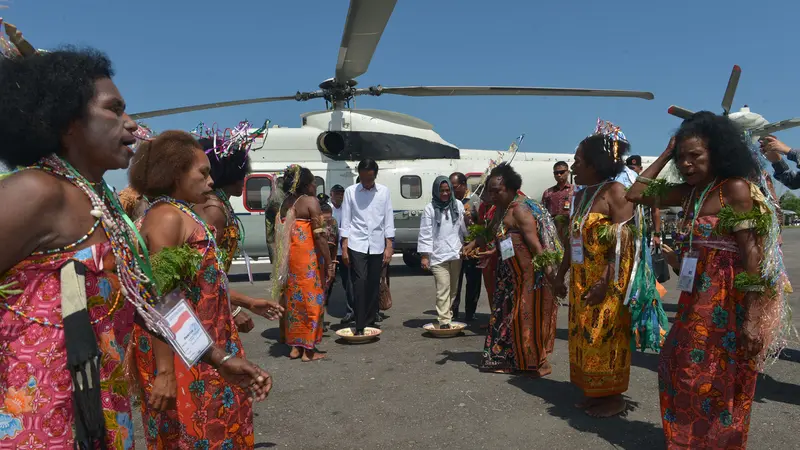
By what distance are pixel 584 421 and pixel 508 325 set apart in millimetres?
1269

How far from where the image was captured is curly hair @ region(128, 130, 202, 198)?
2.32 meters

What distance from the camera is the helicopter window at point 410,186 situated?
1195 cm

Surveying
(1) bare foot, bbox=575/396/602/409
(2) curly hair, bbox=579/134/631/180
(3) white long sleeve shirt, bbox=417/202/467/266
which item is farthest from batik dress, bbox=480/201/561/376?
(3) white long sleeve shirt, bbox=417/202/467/266

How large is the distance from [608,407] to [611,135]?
1995 millimetres

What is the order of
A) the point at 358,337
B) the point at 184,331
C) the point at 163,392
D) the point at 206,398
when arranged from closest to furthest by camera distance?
the point at 184,331, the point at 163,392, the point at 206,398, the point at 358,337

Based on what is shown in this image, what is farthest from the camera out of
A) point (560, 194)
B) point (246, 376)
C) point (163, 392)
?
point (560, 194)

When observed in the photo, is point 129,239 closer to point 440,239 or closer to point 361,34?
point 440,239

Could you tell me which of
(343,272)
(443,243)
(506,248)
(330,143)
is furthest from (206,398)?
(330,143)

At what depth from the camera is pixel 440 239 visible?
22.4 ft

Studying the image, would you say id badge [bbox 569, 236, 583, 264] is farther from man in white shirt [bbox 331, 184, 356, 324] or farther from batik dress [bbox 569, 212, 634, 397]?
man in white shirt [bbox 331, 184, 356, 324]

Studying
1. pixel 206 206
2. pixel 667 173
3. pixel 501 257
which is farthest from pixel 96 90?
pixel 501 257

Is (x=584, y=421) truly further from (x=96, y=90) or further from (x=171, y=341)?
(x=96, y=90)

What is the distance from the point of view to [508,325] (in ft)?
16.6

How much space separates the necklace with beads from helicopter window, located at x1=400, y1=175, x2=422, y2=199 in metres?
10.2
